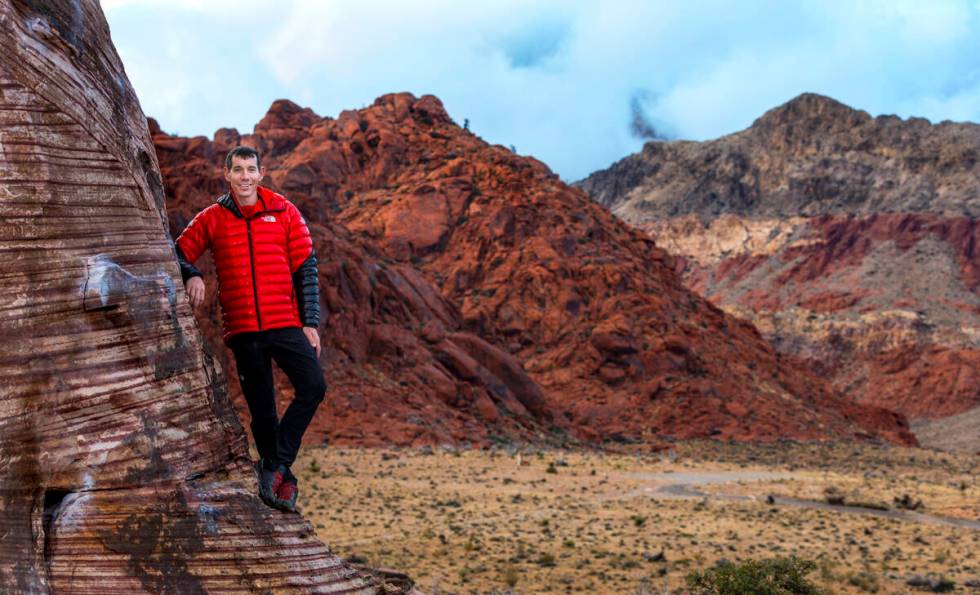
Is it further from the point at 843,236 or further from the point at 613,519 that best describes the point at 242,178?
the point at 843,236

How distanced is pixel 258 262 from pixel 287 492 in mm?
1378

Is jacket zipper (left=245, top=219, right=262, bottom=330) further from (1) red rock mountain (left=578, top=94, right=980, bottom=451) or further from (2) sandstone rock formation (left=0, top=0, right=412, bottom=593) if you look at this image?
(1) red rock mountain (left=578, top=94, right=980, bottom=451)

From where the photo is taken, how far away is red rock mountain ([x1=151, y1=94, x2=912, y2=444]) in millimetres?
36750

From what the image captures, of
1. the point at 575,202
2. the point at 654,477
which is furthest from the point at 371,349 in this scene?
the point at 575,202

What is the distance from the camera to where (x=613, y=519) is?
2027 centimetres

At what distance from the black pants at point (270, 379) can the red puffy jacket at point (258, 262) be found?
79mm

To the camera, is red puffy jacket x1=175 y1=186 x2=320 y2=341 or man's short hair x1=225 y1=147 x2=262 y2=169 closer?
red puffy jacket x1=175 y1=186 x2=320 y2=341

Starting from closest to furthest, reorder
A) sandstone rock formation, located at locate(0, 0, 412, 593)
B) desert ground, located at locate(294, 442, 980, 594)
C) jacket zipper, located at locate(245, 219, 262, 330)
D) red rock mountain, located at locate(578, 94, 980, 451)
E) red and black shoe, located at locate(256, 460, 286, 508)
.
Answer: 1. sandstone rock formation, located at locate(0, 0, 412, 593)
2. red and black shoe, located at locate(256, 460, 286, 508)
3. jacket zipper, located at locate(245, 219, 262, 330)
4. desert ground, located at locate(294, 442, 980, 594)
5. red rock mountain, located at locate(578, 94, 980, 451)

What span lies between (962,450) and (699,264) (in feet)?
194

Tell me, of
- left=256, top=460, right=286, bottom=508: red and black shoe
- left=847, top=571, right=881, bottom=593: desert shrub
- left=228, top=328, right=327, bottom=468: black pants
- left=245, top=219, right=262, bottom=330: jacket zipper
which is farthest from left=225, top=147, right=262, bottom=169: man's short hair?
left=847, top=571, right=881, bottom=593: desert shrub

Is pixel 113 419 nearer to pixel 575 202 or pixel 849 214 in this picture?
pixel 575 202

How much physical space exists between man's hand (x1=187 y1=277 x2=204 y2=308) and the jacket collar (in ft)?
1.62

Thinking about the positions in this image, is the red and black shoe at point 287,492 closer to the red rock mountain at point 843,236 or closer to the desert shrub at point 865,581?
the desert shrub at point 865,581

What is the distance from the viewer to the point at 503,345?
163ft
